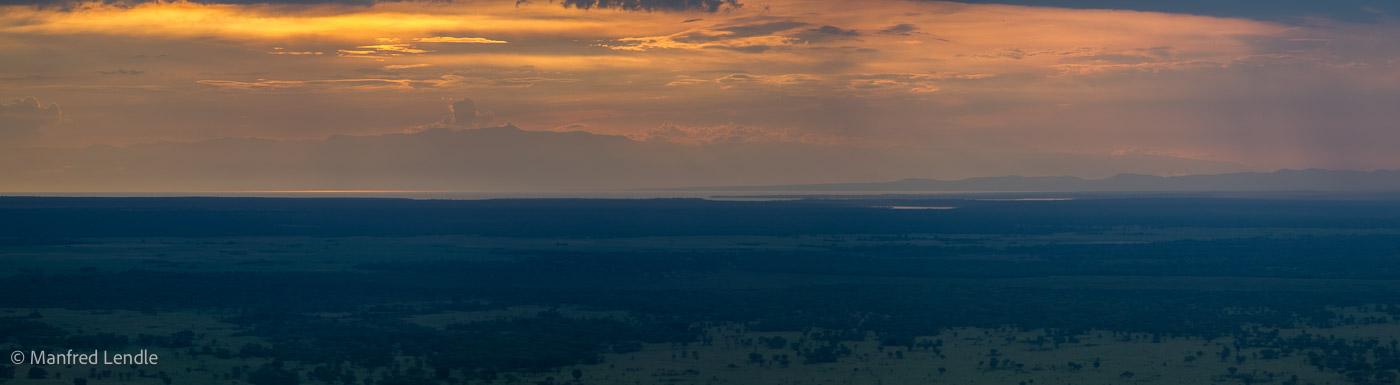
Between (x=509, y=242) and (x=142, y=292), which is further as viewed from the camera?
(x=509, y=242)

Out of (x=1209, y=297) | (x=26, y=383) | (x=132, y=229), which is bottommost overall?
(x=132, y=229)

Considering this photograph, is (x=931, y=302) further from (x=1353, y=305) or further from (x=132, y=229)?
(x=132, y=229)

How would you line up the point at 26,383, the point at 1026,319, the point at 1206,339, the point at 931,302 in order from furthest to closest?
the point at 931,302, the point at 1026,319, the point at 1206,339, the point at 26,383

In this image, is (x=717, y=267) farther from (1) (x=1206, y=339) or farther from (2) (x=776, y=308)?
(1) (x=1206, y=339)

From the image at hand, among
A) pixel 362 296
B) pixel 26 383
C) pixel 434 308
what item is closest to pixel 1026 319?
pixel 434 308

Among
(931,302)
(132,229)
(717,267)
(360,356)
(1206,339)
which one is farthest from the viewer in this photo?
(132,229)

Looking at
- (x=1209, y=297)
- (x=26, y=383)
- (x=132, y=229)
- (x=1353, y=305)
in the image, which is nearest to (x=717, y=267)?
(x=1209, y=297)

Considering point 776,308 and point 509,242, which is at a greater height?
point 776,308
